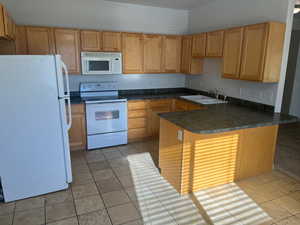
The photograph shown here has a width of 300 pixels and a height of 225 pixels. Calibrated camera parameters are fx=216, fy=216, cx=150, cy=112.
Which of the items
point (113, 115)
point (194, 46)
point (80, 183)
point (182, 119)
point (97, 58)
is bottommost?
point (80, 183)

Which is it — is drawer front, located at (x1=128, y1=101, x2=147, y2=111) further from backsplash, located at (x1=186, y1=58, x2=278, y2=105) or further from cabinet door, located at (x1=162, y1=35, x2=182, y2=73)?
backsplash, located at (x1=186, y1=58, x2=278, y2=105)

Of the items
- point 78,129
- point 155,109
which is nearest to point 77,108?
point 78,129

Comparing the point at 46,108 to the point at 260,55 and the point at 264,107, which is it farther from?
the point at 264,107

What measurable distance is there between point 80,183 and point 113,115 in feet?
4.80

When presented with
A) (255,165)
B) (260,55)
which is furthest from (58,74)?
(255,165)

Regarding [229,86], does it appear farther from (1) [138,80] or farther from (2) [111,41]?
(2) [111,41]

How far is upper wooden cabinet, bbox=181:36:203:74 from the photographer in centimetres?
449

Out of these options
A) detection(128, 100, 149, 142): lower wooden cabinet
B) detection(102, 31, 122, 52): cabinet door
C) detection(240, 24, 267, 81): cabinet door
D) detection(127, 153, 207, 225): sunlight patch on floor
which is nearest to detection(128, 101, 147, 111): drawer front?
detection(128, 100, 149, 142): lower wooden cabinet

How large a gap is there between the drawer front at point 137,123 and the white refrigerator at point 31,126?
5.66ft

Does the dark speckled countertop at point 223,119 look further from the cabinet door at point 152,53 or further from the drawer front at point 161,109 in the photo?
the cabinet door at point 152,53

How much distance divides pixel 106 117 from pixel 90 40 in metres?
1.45

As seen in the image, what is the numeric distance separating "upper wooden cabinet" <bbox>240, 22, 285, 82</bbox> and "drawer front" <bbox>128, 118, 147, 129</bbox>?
2.16 m

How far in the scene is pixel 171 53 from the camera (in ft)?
15.4

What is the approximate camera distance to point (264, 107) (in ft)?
11.0
